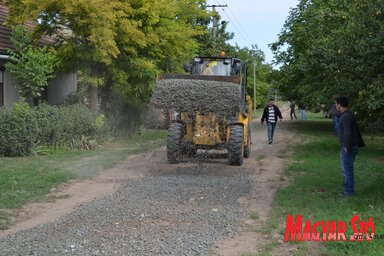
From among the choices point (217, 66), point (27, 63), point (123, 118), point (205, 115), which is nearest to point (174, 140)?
point (205, 115)

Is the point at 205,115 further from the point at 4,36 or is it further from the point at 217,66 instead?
the point at 4,36

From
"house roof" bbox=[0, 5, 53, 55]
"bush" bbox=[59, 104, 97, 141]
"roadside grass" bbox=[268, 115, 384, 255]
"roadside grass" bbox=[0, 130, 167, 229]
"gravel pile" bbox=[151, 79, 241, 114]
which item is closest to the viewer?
"roadside grass" bbox=[268, 115, 384, 255]

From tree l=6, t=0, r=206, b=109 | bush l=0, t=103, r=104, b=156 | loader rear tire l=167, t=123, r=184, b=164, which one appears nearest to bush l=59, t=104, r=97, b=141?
bush l=0, t=103, r=104, b=156

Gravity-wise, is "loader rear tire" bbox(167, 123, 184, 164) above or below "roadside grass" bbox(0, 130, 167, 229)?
above

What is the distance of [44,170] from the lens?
11.0 meters

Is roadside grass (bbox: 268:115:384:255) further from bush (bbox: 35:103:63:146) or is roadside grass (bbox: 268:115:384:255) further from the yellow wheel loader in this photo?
bush (bbox: 35:103:63:146)

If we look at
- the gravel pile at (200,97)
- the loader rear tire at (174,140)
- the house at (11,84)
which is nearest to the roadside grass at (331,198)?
the gravel pile at (200,97)

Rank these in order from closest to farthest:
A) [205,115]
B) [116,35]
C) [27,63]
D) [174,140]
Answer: [205,115] < [174,140] < [27,63] < [116,35]

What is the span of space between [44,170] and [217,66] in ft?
18.0

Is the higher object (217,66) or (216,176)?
(217,66)

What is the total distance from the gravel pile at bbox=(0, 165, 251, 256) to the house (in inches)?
336

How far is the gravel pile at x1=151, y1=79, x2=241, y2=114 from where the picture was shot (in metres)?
11.2

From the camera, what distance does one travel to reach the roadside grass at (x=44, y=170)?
8.38 m

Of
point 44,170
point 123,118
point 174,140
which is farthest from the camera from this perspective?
point 123,118
